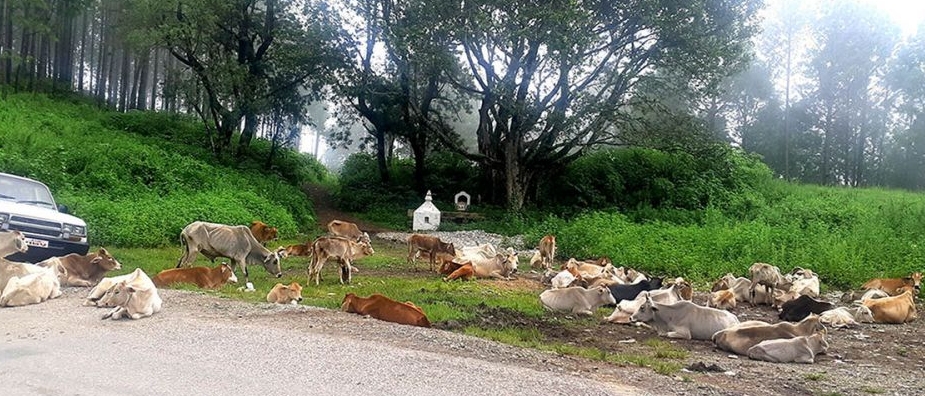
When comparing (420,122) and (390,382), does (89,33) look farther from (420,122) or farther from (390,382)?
(390,382)

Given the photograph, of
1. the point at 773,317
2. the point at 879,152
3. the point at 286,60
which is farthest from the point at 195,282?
the point at 879,152

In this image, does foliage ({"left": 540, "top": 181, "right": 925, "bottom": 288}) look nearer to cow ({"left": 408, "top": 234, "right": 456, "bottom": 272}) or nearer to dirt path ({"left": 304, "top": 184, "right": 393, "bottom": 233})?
cow ({"left": 408, "top": 234, "right": 456, "bottom": 272})

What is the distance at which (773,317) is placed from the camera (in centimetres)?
1139

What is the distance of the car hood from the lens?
1102 cm

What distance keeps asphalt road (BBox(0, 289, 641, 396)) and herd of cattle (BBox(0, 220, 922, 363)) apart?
47 cm

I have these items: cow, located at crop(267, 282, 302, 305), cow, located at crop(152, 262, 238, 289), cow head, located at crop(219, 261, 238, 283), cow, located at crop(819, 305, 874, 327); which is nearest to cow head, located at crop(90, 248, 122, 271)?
cow, located at crop(152, 262, 238, 289)

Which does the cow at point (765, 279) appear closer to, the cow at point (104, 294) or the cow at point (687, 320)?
the cow at point (687, 320)

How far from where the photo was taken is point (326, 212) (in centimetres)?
3300

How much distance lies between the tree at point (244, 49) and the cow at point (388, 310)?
21.8m

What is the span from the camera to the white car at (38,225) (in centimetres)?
1099

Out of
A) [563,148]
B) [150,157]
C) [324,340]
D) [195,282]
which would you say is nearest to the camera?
[324,340]

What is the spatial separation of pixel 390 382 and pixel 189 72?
3255 centimetres

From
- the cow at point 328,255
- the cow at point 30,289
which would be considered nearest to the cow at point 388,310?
the cow at point 328,255

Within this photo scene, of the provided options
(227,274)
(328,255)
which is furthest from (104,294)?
(328,255)
